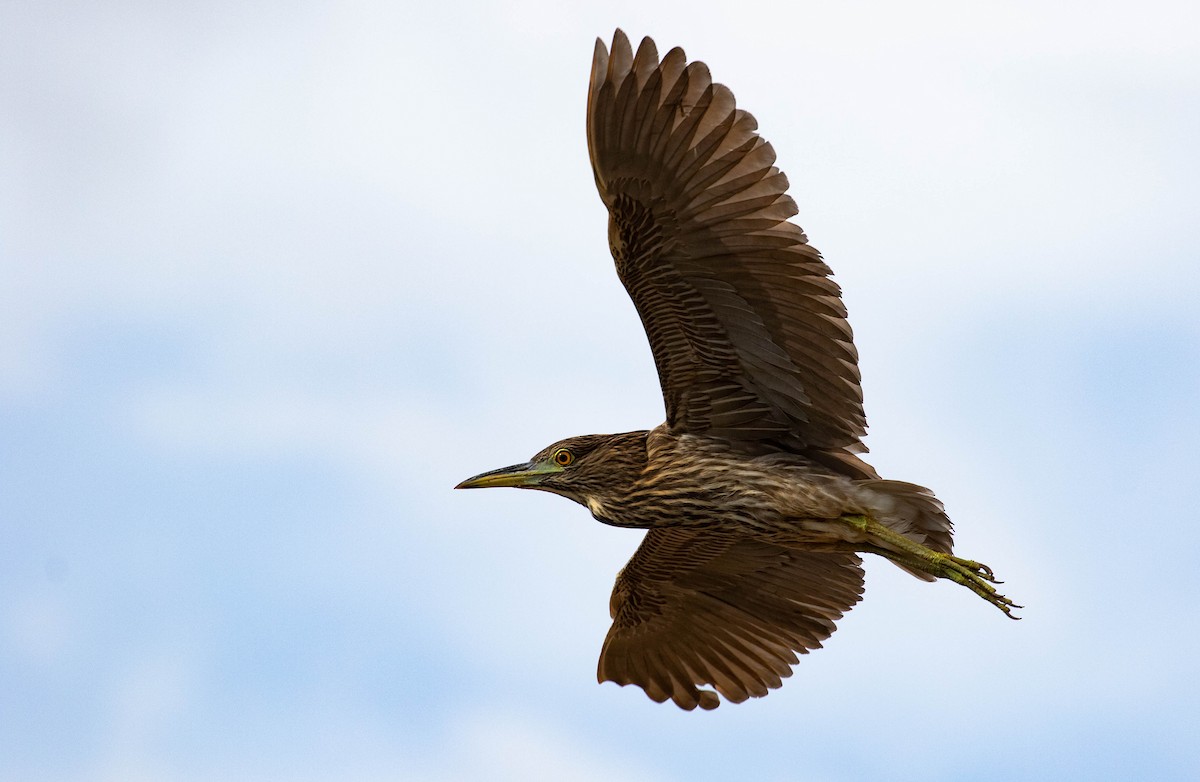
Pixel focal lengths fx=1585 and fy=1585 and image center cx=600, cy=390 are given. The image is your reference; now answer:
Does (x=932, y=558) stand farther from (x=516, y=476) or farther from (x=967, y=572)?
(x=516, y=476)

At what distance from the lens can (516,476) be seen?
10.7m

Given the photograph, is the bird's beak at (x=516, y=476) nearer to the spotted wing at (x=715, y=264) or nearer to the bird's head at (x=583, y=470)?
the bird's head at (x=583, y=470)

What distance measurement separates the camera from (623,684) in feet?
37.6

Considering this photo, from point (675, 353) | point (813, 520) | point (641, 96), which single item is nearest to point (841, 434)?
point (813, 520)

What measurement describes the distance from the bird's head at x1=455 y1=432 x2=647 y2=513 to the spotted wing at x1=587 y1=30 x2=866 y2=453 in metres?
0.52

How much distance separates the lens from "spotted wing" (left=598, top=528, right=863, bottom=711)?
35.9 feet

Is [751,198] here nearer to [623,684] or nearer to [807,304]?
[807,304]

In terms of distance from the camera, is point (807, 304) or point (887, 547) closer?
point (807, 304)

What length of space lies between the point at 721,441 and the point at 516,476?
159 centimetres

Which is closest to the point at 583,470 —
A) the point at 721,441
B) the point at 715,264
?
the point at 721,441

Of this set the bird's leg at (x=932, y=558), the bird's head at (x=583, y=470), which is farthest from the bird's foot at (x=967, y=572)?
the bird's head at (x=583, y=470)

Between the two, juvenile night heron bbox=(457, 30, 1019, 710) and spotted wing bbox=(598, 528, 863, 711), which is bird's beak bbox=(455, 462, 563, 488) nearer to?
juvenile night heron bbox=(457, 30, 1019, 710)

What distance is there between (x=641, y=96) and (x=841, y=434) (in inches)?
98.6

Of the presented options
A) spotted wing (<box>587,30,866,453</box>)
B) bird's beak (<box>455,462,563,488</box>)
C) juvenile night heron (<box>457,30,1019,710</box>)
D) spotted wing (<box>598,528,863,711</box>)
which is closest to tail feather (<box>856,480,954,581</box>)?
juvenile night heron (<box>457,30,1019,710</box>)
